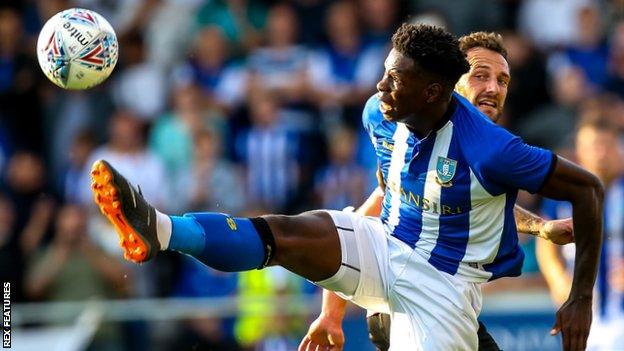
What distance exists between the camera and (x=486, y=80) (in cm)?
664

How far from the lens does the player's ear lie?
235 inches

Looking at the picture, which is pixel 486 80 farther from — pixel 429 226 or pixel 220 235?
pixel 220 235

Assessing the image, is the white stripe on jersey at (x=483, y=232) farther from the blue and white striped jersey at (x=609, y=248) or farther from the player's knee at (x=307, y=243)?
the blue and white striped jersey at (x=609, y=248)

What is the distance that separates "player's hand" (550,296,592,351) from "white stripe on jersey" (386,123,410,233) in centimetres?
98

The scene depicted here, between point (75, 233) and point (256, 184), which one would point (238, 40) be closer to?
point (256, 184)

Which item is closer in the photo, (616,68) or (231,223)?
(231,223)

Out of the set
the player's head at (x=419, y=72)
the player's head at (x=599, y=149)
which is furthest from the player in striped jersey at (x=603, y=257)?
the player's head at (x=419, y=72)

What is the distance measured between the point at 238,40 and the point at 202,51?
1.46ft

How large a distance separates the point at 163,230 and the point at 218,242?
0.27m

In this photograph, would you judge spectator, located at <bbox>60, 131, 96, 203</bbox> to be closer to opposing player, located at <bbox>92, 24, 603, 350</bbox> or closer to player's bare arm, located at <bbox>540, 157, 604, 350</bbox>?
opposing player, located at <bbox>92, 24, 603, 350</bbox>

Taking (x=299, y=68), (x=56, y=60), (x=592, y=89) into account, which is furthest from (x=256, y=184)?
(x=56, y=60)

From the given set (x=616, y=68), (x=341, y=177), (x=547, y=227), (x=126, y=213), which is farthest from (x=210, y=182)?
(x=126, y=213)

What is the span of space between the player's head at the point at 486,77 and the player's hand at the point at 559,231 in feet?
2.35

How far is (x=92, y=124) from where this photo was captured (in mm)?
12805
